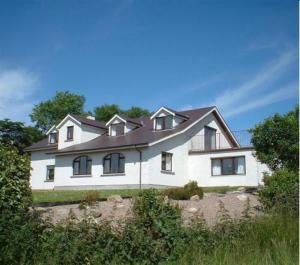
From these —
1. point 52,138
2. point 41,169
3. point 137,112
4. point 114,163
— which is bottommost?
point 41,169

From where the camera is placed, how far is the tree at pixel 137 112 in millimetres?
59994

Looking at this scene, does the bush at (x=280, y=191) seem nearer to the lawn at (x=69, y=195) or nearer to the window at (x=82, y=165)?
the lawn at (x=69, y=195)

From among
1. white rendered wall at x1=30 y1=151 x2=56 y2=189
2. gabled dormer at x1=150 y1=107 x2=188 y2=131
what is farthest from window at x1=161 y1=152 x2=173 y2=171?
white rendered wall at x1=30 y1=151 x2=56 y2=189

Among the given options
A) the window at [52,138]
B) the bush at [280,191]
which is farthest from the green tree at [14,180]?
the window at [52,138]

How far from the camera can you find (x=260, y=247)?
7.27 m

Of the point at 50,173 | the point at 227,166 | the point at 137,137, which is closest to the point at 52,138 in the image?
the point at 50,173

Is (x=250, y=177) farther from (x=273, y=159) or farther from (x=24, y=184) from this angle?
(x=24, y=184)

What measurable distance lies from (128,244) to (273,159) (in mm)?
14249

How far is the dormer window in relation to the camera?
33719 millimetres

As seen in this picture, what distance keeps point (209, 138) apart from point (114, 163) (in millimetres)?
7842

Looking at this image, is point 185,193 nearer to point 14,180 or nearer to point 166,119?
point 14,180

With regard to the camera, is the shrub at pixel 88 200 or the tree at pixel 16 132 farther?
the tree at pixel 16 132

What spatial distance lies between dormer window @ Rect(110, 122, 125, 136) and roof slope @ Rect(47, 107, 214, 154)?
54cm

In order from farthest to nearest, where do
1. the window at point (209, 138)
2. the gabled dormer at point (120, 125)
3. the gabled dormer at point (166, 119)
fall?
1. the gabled dormer at point (120, 125)
2. the window at point (209, 138)
3. the gabled dormer at point (166, 119)
